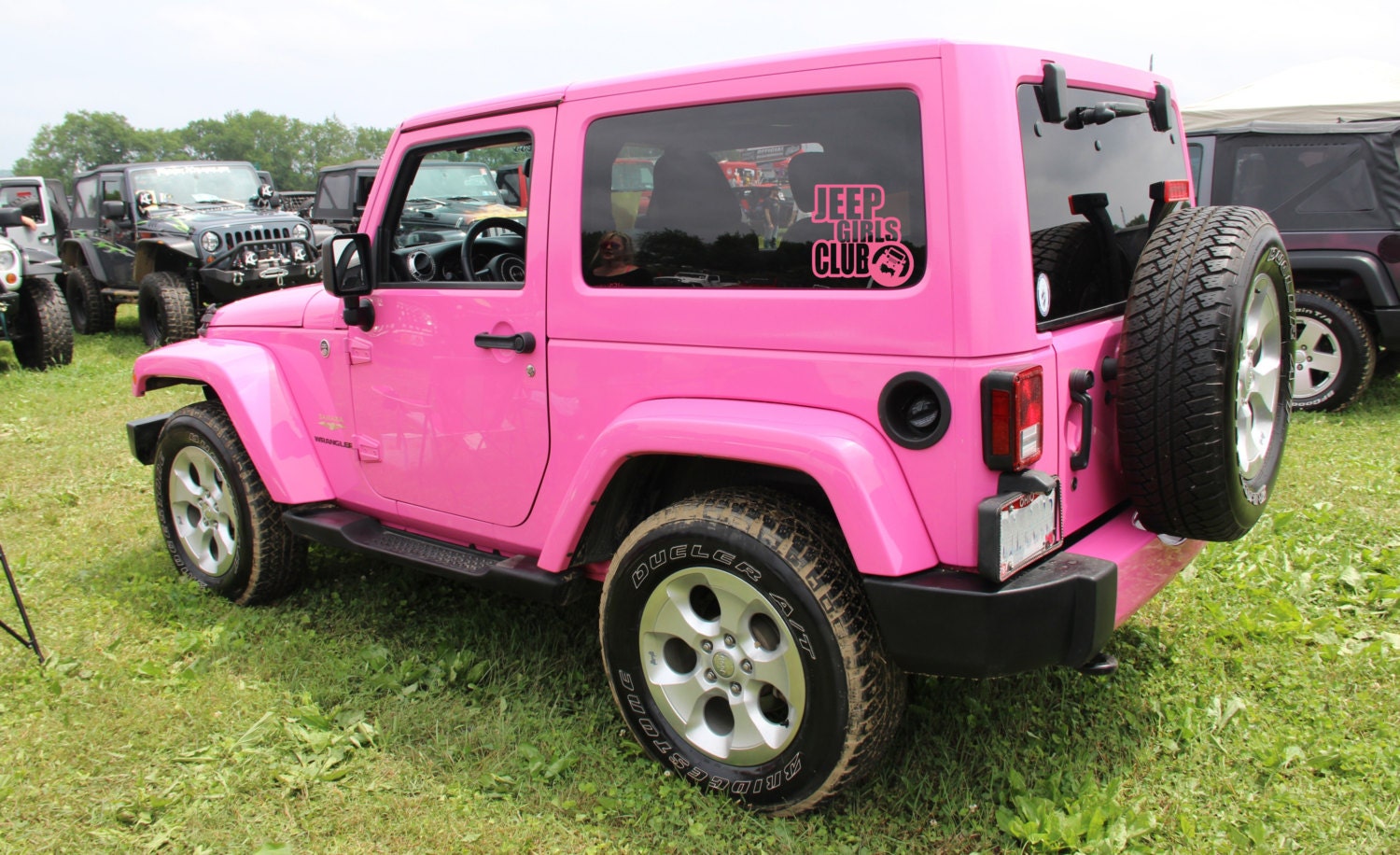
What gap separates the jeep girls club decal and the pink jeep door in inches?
36.9

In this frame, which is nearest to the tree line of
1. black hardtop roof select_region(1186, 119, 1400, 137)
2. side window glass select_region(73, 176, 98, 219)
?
side window glass select_region(73, 176, 98, 219)

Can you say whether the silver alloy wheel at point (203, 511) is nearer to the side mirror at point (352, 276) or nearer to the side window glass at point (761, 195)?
the side mirror at point (352, 276)

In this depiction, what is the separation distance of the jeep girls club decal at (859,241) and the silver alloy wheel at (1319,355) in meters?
5.53

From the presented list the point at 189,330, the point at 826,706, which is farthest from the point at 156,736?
the point at 189,330

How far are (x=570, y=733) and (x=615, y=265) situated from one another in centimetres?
147

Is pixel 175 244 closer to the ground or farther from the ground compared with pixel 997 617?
farther from the ground

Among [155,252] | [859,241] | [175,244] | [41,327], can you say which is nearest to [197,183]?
[155,252]

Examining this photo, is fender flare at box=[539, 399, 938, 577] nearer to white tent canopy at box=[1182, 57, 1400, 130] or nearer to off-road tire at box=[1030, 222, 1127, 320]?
off-road tire at box=[1030, 222, 1127, 320]

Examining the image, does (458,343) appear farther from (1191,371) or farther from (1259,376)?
(1259,376)

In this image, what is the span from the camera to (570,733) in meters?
3.07

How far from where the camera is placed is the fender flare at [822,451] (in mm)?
2227

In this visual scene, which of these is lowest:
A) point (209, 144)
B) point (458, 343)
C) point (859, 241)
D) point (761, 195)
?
point (458, 343)

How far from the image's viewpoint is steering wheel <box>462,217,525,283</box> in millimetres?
3279

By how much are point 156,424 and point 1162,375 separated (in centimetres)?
417
